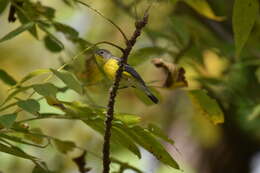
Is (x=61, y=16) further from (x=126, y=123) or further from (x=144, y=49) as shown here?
(x=126, y=123)

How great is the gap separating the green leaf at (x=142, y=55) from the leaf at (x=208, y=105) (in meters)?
0.18

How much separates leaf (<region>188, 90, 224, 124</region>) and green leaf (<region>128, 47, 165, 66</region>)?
184 mm

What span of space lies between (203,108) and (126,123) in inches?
10.3

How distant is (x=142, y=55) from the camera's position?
1407 millimetres

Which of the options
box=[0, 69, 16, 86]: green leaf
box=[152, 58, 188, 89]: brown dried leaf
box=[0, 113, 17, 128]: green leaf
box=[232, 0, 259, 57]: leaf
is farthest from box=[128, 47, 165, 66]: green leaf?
box=[0, 113, 17, 128]: green leaf

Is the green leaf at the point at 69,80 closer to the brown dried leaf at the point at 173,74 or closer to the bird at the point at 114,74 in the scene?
the bird at the point at 114,74

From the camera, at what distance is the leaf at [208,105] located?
47.7 inches

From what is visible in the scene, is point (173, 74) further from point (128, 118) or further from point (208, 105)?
point (128, 118)

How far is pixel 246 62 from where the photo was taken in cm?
174

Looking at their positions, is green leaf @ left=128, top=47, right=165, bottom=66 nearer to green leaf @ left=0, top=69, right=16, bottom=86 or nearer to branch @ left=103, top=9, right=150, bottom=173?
green leaf @ left=0, top=69, right=16, bottom=86

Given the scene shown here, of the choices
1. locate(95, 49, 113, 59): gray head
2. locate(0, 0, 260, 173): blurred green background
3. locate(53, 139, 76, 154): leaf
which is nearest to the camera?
locate(95, 49, 113, 59): gray head

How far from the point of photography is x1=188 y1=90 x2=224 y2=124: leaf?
1.21 metres

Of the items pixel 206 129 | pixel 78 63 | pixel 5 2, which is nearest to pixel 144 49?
pixel 78 63

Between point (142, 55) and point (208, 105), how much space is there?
259 millimetres
